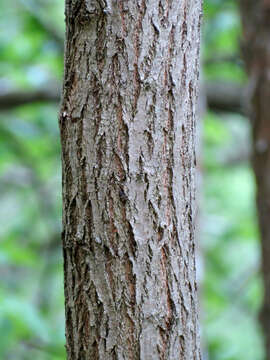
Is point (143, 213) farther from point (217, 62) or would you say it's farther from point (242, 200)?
point (242, 200)

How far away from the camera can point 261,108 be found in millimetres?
3027

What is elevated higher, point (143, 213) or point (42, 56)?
point (42, 56)

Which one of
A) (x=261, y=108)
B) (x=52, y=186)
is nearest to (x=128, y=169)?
(x=261, y=108)

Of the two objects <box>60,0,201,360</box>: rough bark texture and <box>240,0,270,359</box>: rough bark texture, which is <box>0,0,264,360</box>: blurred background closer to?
<box>240,0,270,359</box>: rough bark texture

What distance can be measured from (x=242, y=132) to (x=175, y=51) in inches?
267

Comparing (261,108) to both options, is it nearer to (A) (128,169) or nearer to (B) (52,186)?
(A) (128,169)

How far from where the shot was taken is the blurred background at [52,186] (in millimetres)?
3895

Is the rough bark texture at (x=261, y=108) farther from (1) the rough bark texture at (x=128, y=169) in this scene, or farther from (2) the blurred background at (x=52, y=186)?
(1) the rough bark texture at (x=128, y=169)

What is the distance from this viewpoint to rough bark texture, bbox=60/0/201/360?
3.51 ft

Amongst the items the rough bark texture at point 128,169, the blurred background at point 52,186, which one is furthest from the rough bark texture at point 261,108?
the rough bark texture at point 128,169

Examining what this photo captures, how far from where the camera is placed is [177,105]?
109 cm

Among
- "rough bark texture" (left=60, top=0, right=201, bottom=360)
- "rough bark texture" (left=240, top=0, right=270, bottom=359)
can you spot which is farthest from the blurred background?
"rough bark texture" (left=60, top=0, right=201, bottom=360)

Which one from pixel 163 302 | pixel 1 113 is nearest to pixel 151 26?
pixel 163 302

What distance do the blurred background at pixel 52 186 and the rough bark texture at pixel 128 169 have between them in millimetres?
1914
